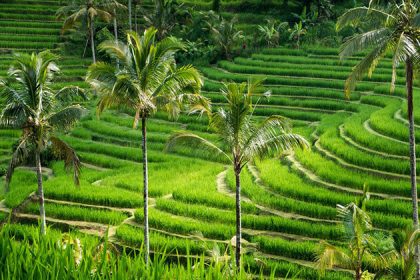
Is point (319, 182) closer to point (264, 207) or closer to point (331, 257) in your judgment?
point (264, 207)

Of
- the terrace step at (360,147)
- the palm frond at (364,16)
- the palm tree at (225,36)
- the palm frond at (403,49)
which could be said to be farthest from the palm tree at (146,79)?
the palm tree at (225,36)

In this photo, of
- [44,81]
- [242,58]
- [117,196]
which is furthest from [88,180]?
[242,58]

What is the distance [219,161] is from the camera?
22.9 metres

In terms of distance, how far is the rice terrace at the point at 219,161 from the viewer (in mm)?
12352

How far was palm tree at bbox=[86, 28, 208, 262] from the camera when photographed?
13.6 m

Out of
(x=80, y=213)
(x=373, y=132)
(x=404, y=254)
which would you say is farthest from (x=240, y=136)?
(x=373, y=132)

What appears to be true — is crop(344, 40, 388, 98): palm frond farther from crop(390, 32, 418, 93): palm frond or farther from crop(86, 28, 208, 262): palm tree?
crop(86, 28, 208, 262): palm tree

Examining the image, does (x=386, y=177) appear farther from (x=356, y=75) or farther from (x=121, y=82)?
(x=121, y=82)

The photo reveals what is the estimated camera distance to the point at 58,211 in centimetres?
1848

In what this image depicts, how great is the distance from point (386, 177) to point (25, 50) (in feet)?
70.3

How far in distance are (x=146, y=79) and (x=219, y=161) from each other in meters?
9.52

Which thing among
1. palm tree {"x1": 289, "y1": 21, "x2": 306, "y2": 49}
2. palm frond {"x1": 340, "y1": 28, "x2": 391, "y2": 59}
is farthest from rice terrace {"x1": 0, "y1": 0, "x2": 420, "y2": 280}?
palm tree {"x1": 289, "y1": 21, "x2": 306, "y2": 49}

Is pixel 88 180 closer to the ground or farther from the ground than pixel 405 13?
closer to the ground

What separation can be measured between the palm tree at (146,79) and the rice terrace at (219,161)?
3 cm
